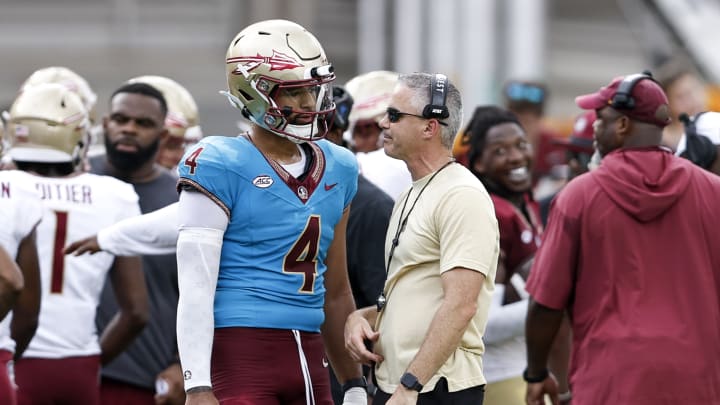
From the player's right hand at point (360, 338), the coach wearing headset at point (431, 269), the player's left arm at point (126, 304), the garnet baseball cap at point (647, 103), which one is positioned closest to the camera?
the coach wearing headset at point (431, 269)

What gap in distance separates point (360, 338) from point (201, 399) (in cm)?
71

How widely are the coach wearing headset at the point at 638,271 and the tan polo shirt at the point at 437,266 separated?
1.85ft

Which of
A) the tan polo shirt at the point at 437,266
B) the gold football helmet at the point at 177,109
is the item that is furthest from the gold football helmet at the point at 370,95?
the tan polo shirt at the point at 437,266

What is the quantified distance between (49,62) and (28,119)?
21987 millimetres

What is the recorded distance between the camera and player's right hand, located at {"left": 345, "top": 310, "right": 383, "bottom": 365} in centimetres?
518

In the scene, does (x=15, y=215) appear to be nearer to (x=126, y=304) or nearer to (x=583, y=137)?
(x=126, y=304)

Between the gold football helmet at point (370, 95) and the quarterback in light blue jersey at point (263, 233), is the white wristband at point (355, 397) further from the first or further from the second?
the gold football helmet at point (370, 95)

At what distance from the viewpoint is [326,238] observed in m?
5.20

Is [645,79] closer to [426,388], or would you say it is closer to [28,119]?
[426,388]

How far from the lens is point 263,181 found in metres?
4.97

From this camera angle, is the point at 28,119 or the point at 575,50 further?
the point at 575,50

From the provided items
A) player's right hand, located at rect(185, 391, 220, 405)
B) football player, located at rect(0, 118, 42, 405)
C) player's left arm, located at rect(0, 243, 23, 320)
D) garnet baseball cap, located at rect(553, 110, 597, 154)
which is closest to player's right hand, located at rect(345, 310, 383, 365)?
player's right hand, located at rect(185, 391, 220, 405)

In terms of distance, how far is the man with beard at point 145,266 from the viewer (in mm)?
7672

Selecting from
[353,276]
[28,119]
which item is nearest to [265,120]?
[353,276]
